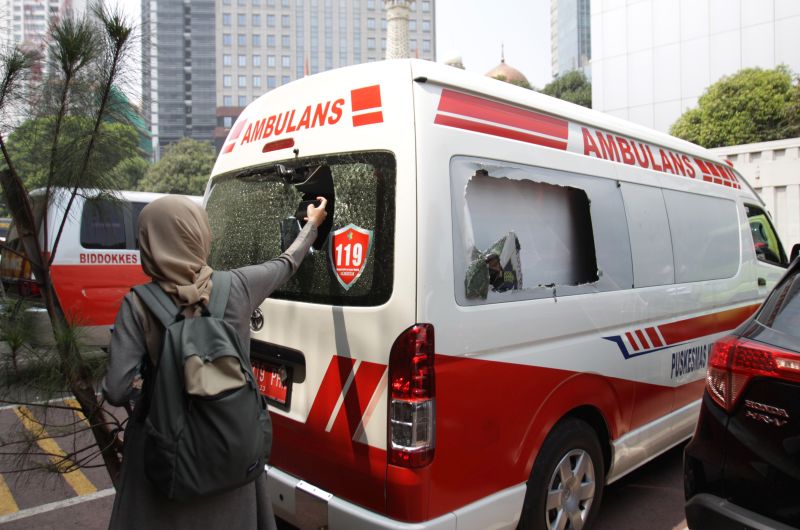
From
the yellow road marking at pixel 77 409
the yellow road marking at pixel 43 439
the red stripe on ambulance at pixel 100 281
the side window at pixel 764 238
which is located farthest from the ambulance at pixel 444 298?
the red stripe on ambulance at pixel 100 281

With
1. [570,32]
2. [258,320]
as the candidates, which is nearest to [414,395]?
[258,320]

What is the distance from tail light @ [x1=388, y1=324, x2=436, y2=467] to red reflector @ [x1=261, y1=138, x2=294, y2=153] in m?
1.17

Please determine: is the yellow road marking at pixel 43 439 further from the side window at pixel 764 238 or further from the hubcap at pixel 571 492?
the side window at pixel 764 238

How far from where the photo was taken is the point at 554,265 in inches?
119

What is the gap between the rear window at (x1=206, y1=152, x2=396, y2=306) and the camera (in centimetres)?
240

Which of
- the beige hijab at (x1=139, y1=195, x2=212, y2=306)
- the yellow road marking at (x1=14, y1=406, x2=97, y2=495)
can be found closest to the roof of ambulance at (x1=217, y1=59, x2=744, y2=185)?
the beige hijab at (x1=139, y1=195, x2=212, y2=306)

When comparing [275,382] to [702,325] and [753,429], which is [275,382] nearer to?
[753,429]

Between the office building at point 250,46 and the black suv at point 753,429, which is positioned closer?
the black suv at point 753,429

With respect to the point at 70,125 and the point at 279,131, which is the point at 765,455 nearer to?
the point at 279,131

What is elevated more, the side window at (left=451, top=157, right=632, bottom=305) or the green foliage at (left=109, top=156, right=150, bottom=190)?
the green foliage at (left=109, top=156, right=150, bottom=190)

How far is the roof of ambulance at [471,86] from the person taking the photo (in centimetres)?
247

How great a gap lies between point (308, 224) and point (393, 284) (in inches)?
17.6

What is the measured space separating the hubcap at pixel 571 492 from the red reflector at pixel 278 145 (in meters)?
2.00

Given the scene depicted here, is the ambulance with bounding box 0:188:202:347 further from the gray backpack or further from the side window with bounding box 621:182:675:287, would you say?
the gray backpack
